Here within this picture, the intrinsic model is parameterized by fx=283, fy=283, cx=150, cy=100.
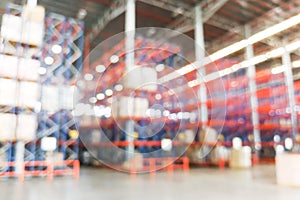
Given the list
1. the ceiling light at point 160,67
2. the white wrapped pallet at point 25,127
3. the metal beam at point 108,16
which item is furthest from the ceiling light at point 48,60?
the metal beam at point 108,16

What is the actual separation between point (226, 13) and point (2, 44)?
10.4m

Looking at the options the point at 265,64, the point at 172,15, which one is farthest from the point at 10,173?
the point at 265,64

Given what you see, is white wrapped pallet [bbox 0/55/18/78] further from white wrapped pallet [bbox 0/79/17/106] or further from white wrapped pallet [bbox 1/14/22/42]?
white wrapped pallet [bbox 1/14/22/42]

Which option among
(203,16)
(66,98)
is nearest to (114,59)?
(66,98)

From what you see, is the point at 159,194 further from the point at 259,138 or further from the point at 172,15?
the point at 172,15

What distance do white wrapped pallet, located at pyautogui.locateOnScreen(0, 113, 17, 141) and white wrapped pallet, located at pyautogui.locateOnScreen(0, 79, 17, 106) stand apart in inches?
11.4

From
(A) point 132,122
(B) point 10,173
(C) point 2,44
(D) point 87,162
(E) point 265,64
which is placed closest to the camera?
(B) point 10,173

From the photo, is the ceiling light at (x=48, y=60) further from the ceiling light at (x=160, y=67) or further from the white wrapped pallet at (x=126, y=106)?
the ceiling light at (x=160, y=67)

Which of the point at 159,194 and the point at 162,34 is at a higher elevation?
the point at 162,34

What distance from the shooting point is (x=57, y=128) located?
7.35m

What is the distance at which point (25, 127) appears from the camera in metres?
6.46

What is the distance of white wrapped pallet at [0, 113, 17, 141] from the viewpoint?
20.4ft

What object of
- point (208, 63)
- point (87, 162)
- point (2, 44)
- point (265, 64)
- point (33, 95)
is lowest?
point (87, 162)

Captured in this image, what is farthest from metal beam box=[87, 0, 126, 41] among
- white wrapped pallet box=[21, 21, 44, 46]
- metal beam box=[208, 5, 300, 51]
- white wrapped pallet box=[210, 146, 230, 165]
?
white wrapped pallet box=[210, 146, 230, 165]
